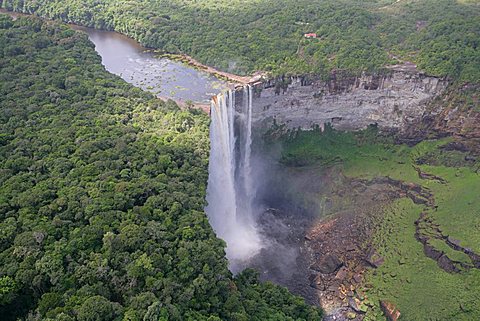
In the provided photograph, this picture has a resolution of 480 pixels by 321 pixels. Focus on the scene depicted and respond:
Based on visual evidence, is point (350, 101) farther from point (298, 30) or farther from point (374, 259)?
point (374, 259)

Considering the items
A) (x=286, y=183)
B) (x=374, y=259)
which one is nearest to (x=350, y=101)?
(x=286, y=183)

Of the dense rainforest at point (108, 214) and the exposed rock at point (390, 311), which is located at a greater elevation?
the dense rainforest at point (108, 214)

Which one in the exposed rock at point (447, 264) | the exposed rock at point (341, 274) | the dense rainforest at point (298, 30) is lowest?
the exposed rock at point (341, 274)

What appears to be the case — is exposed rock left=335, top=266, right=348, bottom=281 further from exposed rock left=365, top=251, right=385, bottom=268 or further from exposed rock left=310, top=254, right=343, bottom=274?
exposed rock left=365, top=251, right=385, bottom=268

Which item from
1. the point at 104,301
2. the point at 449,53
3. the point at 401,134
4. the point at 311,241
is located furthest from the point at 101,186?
the point at 449,53

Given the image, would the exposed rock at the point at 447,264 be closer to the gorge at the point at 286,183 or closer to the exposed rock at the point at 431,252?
the gorge at the point at 286,183

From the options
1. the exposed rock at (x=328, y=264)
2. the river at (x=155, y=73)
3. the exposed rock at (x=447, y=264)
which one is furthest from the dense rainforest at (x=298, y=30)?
the exposed rock at (x=447, y=264)
